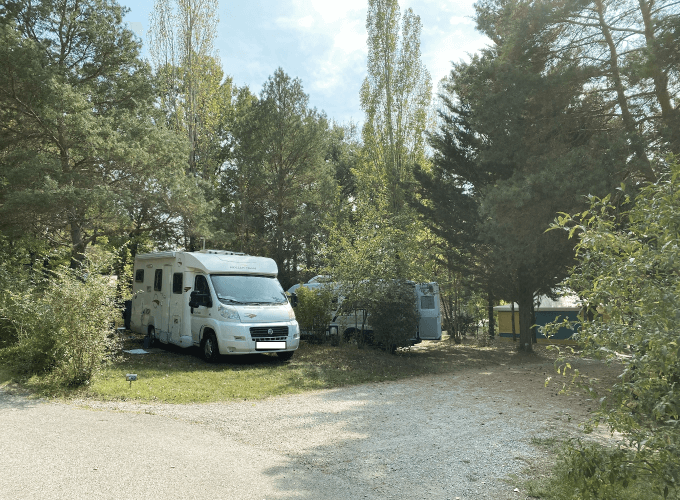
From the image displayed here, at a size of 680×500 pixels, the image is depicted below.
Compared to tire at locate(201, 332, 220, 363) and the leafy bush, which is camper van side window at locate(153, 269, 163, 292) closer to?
tire at locate(201, 332, 220, 363)

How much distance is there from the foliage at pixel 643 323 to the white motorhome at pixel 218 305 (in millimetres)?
8544

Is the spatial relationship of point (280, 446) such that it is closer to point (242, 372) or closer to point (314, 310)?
point (242, 372)

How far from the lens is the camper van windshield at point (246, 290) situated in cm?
1170

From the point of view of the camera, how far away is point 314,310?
14.8m

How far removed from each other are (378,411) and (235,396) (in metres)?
2.50

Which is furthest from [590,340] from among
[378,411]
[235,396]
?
[235,396]

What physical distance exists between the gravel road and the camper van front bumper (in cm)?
285

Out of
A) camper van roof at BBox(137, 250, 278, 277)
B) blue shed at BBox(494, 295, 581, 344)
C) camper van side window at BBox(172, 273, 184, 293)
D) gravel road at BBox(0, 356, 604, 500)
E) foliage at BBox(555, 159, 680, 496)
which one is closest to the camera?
foliage at BBox(555, 159, 680, 496)

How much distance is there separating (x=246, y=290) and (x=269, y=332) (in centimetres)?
135

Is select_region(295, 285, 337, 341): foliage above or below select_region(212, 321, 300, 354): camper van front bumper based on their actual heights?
above

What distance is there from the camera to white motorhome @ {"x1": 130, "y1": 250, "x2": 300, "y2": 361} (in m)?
11.2

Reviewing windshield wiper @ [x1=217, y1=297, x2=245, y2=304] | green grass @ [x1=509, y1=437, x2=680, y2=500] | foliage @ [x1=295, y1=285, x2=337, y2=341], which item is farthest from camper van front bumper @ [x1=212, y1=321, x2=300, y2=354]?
green grass @ [x1=509, y1=437, x2=680, y2=500]

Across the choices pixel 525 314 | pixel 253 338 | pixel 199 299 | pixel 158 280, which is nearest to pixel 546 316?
pixel 525 314

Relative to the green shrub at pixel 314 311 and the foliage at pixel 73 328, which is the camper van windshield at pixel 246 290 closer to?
the green shrub at pixel 314 311
